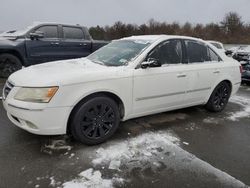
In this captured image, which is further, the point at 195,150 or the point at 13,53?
the point at 13,53

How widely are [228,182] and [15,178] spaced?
2.47 m

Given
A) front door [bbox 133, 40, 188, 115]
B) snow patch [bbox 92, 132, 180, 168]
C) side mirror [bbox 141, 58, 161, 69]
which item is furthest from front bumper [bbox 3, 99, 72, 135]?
side mirror [bbox 141, 58, 161, 69]

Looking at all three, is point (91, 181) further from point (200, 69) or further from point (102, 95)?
point (200, 69)

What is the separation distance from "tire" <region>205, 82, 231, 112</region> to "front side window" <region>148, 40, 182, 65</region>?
1.34m

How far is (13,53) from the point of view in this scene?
795cm

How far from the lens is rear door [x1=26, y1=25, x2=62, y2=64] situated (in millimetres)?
8000

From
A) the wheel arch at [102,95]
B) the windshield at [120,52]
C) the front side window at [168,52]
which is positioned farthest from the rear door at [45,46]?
the wheel arch at [102,95]

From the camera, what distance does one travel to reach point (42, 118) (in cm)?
342

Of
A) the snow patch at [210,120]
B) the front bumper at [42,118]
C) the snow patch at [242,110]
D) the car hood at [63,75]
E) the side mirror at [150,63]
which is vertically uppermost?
the side mirror at [150,63]

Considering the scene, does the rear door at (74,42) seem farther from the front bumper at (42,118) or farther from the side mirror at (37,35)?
the front bumper at (42,118)

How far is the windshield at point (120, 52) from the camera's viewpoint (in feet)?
14.3

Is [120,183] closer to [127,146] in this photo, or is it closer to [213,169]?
[127,146]

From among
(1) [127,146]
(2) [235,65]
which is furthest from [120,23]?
(1) [127,146]

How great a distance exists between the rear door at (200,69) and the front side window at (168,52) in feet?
0.73
